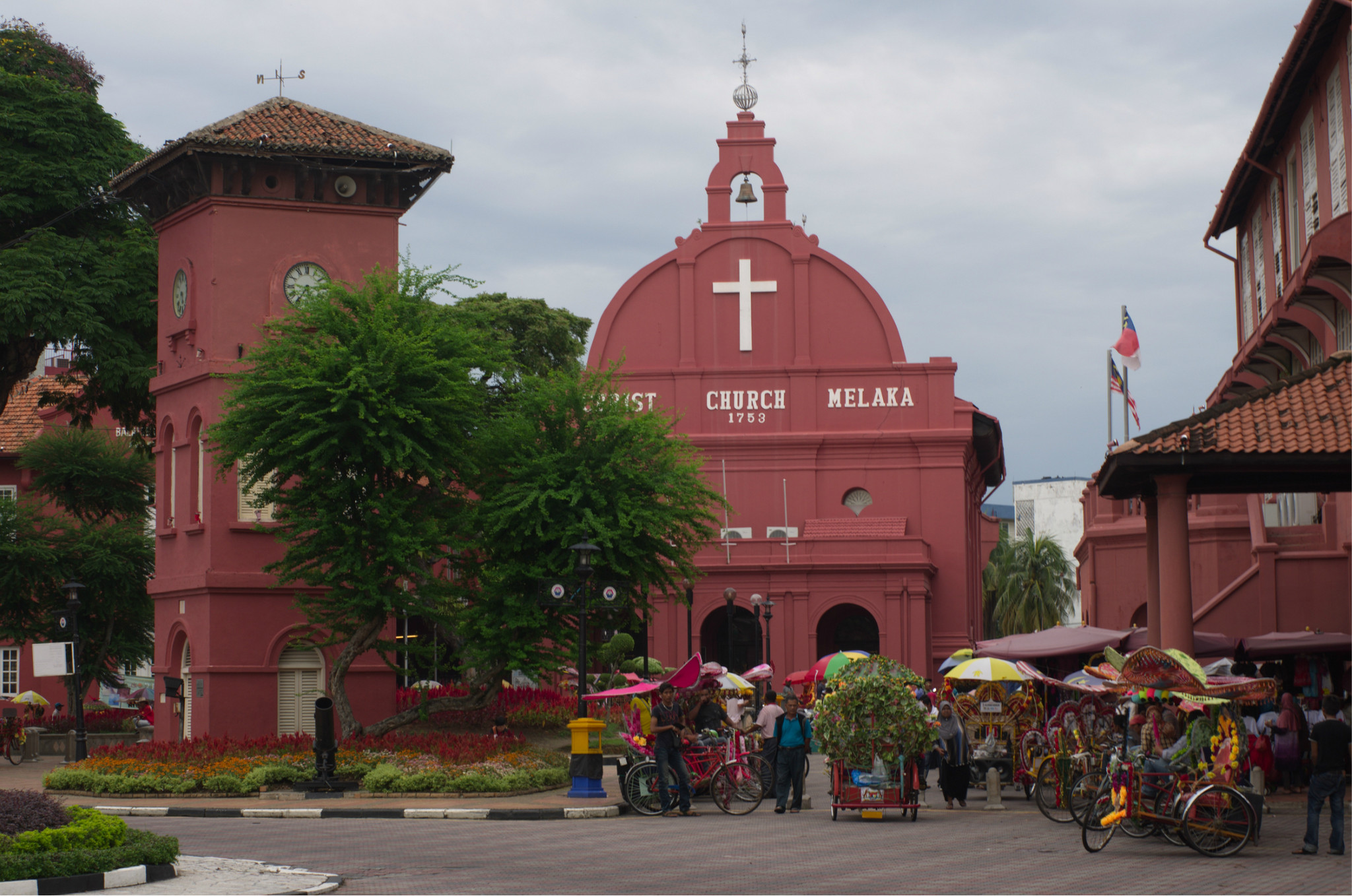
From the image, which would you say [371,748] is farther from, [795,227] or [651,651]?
[795,227]

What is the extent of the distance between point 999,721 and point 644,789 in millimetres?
6322

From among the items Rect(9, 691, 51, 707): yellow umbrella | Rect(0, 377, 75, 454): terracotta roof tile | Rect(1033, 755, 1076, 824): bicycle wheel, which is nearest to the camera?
Rect(1033, 755, 1076, 824): bicycle wheel

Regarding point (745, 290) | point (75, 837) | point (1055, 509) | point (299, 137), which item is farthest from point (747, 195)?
point (1055, 509)

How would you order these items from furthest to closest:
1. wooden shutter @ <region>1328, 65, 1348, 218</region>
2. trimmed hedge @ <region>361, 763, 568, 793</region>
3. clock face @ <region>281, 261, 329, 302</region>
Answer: clock face @ <region>281, 261, 329, 302</region>, wooden shutter @ <region>1328, 65, 1348, 218</region>, trimmed hedge @ <region>361, 763, 568, 793</region>

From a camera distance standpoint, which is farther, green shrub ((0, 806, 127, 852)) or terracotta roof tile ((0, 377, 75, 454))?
terracotta roof tile ((0, 377, 75, 454))

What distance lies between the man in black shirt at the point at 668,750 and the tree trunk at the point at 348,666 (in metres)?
8.14

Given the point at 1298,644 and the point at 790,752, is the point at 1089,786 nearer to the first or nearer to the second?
the point at 790,752

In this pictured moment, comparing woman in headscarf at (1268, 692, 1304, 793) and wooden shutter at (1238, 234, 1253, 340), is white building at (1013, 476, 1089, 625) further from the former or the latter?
woman in headscarf at (1268, 692, 1304, 793)

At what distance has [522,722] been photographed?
102ft

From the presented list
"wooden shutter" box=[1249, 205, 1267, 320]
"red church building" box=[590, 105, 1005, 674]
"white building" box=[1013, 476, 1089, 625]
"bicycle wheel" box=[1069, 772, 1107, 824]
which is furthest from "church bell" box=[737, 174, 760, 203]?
A: "white building" box=[1013, 476, 1089, 625]

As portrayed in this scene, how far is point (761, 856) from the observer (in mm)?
15125

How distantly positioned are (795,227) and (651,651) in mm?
14442

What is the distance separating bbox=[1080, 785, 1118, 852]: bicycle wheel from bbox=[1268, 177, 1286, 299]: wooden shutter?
19019 millimetres

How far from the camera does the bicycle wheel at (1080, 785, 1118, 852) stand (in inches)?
596
